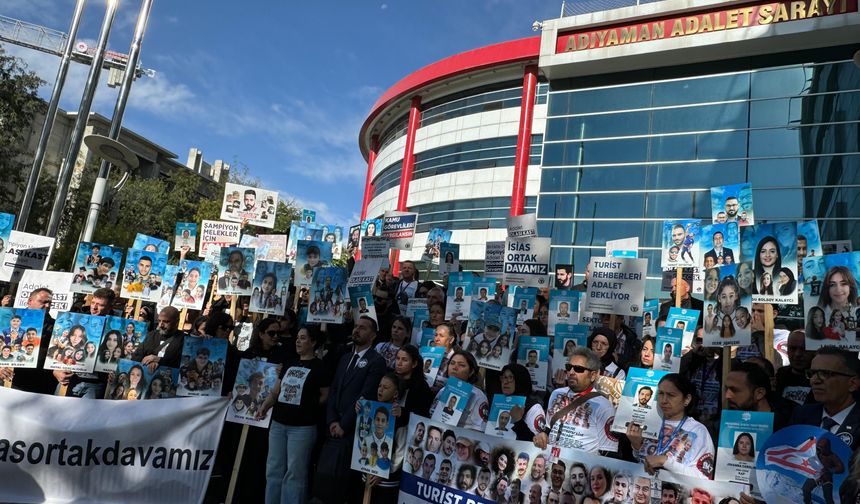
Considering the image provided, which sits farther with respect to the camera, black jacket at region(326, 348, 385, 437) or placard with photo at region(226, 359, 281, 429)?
placard with photo at region(226, 359, 281, 429)

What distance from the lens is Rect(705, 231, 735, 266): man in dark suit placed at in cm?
639

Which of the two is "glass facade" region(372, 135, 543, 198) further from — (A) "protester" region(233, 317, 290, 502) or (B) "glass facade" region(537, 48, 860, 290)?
(A) "protester" region(233, 317, 290, 502)

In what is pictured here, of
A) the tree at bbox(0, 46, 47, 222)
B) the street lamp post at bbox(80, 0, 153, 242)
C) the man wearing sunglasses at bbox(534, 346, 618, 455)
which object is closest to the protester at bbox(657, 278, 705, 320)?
the man wearing sunglasses at bbox(534, 346, 618, 455)

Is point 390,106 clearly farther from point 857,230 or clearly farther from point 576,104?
point 857,230

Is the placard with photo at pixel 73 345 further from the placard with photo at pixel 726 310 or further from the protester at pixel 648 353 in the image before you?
the placard with photo at pixel 726 310

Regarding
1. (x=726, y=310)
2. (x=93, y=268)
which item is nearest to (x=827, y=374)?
(x=726, y=310)

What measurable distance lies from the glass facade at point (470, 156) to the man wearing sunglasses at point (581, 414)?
19997mm

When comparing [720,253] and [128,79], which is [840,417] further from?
[128,79]

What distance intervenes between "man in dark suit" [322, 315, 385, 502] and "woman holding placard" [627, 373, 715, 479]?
230 cm

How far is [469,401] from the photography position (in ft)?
16.8

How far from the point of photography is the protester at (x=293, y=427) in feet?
18.5

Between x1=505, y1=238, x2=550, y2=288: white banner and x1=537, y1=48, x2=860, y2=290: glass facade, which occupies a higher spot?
x1=537, y1=48, x2=860, y2=290: glass facade

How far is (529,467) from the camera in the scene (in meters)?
4.61

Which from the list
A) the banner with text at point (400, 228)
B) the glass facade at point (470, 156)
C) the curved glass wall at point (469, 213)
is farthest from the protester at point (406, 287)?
the glass facade at point (470, 156)
